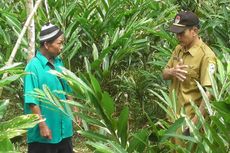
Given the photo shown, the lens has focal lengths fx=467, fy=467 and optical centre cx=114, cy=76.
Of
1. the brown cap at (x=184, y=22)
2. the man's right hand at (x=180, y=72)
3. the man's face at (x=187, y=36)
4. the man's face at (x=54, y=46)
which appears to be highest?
the man's face at (x=54, y=46)

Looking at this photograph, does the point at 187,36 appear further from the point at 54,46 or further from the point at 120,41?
the point at 120,41

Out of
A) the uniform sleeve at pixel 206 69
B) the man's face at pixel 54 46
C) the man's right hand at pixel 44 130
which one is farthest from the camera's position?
the man's face at pixel 54 46

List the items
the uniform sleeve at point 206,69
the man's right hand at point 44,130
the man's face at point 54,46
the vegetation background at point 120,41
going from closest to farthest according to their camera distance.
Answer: the uniform sleeve at point 206,69
the man's right hand at point 44,130
the man's face at point 54,46
the vegetation background at point 120,41

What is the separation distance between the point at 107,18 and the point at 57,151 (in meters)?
2.36

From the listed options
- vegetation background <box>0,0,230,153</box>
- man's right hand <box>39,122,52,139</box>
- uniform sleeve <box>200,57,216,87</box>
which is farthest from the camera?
vegetation background <box>0,0,230,153</box>

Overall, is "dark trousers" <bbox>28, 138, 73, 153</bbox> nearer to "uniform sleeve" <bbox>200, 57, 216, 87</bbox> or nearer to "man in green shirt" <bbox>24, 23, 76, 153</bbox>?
"man in green shirt" <bbox>24, 23, 76, 153</bbox>

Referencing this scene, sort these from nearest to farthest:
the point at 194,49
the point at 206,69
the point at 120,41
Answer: the point at 206,69 < the point at 194,49 < the point at 120,41

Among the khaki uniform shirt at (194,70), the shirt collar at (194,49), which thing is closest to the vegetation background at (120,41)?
the khaki uniform shirt at (194,70)

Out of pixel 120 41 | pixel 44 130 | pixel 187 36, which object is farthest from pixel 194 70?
pixel 120 41

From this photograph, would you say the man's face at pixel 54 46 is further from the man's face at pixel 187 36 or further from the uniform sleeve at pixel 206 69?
the uniform sleeve at pixel 206 69

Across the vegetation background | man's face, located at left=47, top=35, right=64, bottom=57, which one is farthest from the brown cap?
man's face, located at left=47, top=35, right=64, bottom=57

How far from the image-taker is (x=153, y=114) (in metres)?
5.21

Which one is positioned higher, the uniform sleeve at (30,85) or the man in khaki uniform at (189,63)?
the uniform sleeve at (30,85)

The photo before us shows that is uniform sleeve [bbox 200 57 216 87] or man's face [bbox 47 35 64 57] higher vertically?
man's face [bbox 47 35 64 57]
